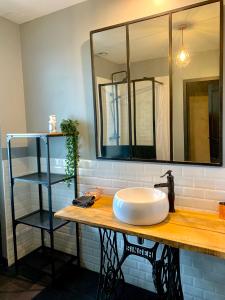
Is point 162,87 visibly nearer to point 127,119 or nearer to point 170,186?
point 127,119

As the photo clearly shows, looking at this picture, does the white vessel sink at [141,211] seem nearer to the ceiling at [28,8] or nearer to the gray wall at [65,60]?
the gray wall at [65,60]

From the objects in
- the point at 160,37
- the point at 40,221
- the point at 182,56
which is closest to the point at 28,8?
the point at 160,37

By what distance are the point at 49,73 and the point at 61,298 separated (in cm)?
200

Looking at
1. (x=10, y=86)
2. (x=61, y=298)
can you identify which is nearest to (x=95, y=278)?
(x=61, y=298)

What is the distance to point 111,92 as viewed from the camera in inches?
77.9

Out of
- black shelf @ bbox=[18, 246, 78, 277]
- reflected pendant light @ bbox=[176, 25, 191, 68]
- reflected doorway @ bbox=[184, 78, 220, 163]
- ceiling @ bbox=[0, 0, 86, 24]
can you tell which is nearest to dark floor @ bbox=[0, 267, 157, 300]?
black shelf @ bbox=[18, 246, 78, 277]

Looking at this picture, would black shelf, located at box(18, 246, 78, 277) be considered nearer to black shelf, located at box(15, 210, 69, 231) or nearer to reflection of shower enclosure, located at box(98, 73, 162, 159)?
black shelf, located at box(15, 210, 69, 231)

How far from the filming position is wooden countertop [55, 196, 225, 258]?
1238 mm

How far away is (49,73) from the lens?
2.29 metres

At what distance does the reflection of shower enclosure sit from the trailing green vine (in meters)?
0.26

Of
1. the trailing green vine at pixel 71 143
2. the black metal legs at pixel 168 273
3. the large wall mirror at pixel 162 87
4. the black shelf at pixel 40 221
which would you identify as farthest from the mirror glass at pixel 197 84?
the black shelf at pixel 40 221

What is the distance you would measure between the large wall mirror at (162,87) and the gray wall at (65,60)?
10 cm

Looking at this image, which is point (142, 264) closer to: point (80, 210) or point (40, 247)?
point (80, 210)

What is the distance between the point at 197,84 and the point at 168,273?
1.27m
